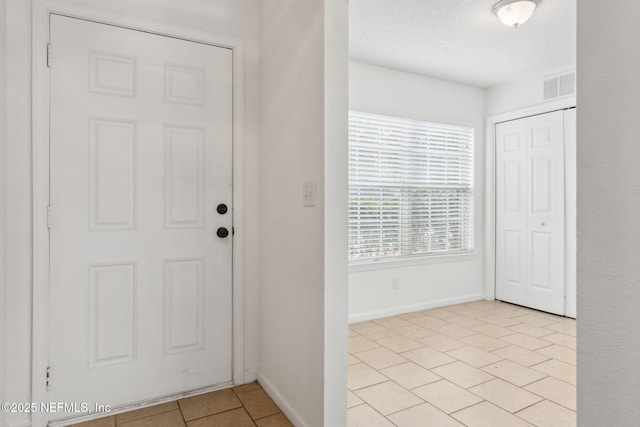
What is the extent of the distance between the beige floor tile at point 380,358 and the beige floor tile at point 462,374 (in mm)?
287

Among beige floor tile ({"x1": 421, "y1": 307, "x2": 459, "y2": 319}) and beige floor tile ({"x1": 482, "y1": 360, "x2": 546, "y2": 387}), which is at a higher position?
beige floor tile ({"x1": 421, "y1": 307, "x2": 459, "y2": 319})

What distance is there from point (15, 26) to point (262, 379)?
7.26 ft

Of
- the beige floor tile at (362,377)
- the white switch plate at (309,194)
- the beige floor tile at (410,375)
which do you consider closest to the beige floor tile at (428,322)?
the beige floor tile at (410,375)

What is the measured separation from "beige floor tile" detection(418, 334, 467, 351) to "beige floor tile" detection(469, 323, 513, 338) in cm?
39

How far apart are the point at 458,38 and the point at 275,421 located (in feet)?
10.3

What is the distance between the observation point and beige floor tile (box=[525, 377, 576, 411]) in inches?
84.7

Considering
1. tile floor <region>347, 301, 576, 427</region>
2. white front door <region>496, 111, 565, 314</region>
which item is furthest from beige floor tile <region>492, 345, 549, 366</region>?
white front door <region>496, 111, 565, 314</region>

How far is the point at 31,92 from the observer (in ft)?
5.82

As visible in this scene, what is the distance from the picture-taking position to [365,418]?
1.98 metres

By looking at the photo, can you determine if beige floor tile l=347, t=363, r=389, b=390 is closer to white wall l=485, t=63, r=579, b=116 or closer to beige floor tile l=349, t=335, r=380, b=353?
beige floor tile l=349, t=335, r=380, b=353
